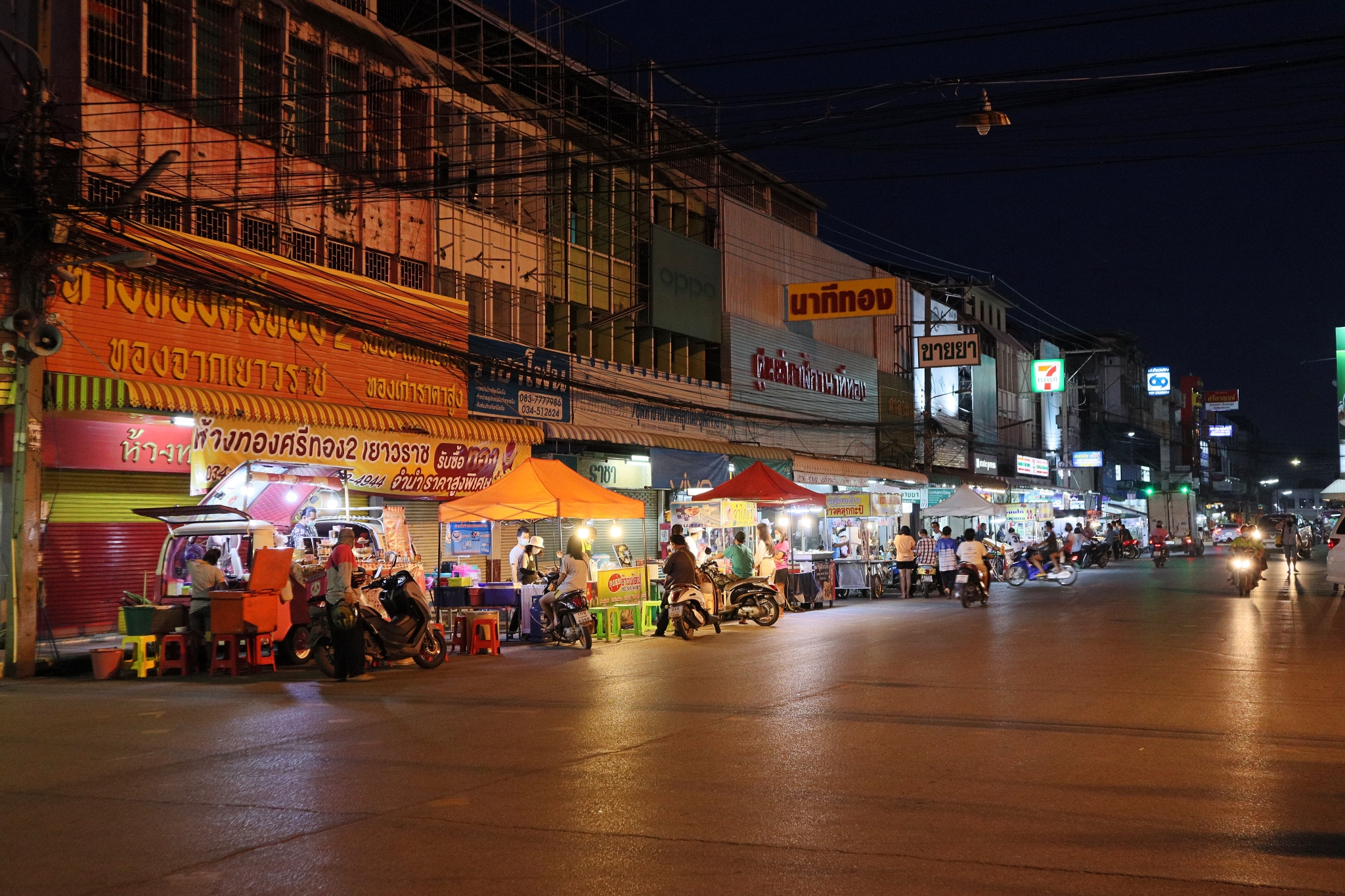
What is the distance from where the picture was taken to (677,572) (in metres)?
19.8

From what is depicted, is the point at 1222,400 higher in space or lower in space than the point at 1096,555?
higher

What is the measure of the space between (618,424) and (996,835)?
2378 cm

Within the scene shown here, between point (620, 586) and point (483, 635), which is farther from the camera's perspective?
point (620, 586)

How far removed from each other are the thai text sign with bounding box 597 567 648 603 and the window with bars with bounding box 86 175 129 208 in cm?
943

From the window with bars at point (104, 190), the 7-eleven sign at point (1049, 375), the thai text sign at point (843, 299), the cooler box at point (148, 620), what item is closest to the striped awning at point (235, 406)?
the window with bars at point (104, 190)

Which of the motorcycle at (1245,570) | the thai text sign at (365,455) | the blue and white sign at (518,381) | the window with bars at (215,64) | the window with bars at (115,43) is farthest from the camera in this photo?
the motorcycle at (1245,570)

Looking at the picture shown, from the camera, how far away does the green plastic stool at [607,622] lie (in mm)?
19766

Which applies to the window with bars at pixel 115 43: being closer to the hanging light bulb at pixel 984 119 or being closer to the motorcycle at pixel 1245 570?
the hanging light bulb at pixel 984 119

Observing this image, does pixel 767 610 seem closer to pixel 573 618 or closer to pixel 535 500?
pixel 535 500

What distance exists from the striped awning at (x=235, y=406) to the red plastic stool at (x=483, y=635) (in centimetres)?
494

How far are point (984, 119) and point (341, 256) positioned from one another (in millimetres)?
12287

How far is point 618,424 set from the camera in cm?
2995

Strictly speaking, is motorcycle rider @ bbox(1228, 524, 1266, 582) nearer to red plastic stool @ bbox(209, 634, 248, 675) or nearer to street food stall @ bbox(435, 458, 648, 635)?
street food stall @ bbox(435, 458, 648, 635)

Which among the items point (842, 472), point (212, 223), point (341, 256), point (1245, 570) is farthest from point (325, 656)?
point (842, 472)
